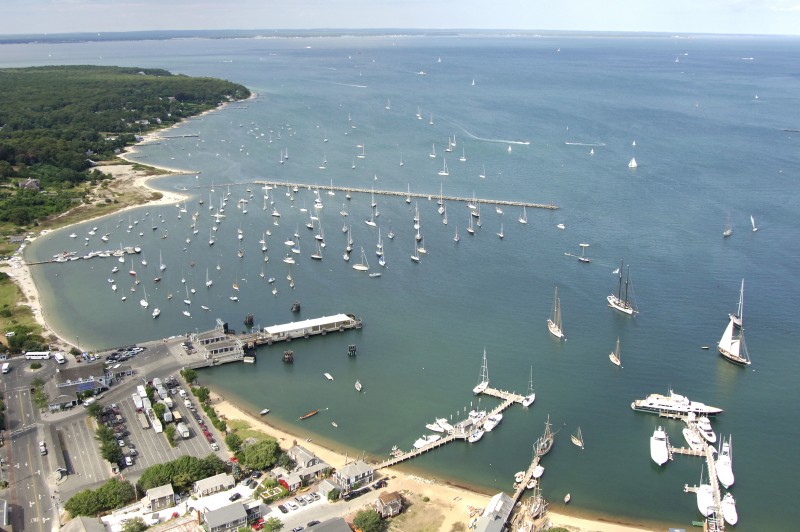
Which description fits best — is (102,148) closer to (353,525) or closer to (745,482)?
(353,525)

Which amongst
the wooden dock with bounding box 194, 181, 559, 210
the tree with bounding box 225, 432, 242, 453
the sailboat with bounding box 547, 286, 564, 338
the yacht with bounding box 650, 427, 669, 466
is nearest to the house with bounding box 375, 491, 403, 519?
the tree with bounding box 225, 432, 242, 453

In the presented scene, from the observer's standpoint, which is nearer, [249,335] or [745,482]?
[745,482]

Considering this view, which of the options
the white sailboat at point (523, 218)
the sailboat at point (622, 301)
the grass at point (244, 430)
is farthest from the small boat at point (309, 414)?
the white sailboat at point (523, 218)

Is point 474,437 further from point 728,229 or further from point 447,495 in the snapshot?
point 728,229

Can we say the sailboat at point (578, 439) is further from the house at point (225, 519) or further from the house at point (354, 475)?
the house at point (225, 519)

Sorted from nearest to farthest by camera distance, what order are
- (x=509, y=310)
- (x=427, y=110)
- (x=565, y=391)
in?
(x=565, y=391), (x=509, y=310), (x=427, y=110)

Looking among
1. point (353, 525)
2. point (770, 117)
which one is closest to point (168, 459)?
Answer: point (353, 525)

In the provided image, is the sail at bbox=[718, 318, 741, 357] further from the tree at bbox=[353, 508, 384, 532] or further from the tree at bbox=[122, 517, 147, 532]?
the tree at bbox=[122, 517, 147, 532]
